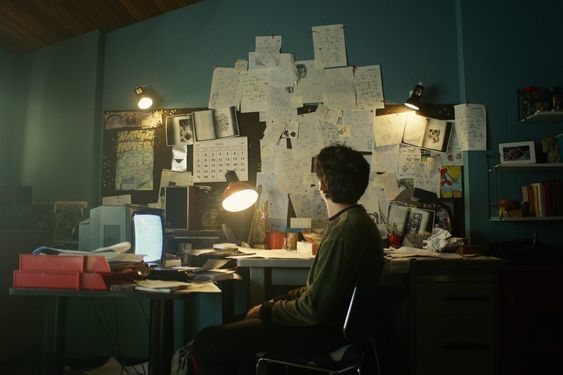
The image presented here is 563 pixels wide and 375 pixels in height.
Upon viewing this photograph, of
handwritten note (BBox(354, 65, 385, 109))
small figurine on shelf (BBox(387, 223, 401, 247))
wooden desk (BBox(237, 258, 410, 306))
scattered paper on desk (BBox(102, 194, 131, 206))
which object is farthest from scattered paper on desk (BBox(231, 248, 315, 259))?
handwritten note (BBox(354, 65, 385, 109))

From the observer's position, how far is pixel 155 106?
10.6 ft

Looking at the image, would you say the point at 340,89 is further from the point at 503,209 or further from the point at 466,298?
the point at 466,298

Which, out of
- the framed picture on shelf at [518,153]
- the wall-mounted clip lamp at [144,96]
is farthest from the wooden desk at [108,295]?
the framed picture on shelf at [518,153]

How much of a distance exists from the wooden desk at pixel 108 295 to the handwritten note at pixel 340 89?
1.89 metres

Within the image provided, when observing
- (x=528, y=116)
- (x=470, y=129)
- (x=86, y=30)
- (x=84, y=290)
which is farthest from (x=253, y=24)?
(x=84, y=290)

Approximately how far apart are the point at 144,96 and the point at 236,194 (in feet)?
3.71

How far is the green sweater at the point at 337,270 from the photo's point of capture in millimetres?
1432

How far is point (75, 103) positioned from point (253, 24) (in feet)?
4.81

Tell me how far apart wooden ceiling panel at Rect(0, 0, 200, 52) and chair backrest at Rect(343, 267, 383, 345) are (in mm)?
2526

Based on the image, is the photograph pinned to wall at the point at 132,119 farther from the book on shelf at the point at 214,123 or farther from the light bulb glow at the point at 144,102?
the book on shelf at the point at 214,123

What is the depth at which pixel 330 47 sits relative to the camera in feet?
10.2

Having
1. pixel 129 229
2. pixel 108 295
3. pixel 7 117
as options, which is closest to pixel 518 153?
pixel 129 229

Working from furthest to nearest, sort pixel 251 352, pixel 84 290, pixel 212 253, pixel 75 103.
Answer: pixel 75 103
pixel 212 253
pixel 84 290
pixel 251 352

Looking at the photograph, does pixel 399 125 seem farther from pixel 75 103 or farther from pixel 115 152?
pixel 75 103
